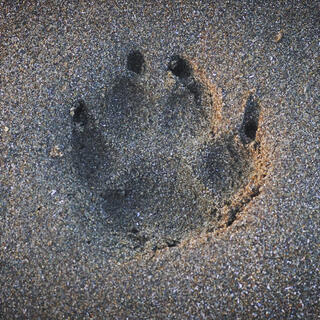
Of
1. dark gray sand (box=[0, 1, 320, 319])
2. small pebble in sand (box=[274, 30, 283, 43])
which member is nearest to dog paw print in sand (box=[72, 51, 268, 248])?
dark gray sand (box=[0, 1, 320, 319])

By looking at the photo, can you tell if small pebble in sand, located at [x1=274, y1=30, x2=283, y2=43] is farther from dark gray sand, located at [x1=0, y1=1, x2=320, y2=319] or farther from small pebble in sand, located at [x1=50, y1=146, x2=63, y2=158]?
small pebble in sand, located at [x1=50, y1=146, x2=63, y2=158]

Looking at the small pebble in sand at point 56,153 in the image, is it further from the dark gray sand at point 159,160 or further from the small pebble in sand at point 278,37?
the small pebble in sand at point 278,37

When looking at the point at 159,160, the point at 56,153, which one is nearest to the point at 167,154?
the point at 159,160

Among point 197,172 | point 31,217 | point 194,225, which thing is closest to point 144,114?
point 197,172

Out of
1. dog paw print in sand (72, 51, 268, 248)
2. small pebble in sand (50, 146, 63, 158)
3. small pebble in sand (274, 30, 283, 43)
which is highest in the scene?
small pebble in sand (274, 30, 283, 43)

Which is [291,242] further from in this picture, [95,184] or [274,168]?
[95,184]

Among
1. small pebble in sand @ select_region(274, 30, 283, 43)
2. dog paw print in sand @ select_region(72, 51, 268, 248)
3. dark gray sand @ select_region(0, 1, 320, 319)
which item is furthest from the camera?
small pebble in sand @ select_region(274, 30, 283, 43)

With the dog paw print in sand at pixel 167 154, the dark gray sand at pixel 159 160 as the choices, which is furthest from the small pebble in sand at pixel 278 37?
the dog paw print in sand at pixel 167 154

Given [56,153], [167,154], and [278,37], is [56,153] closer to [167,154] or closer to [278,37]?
[167,154]
